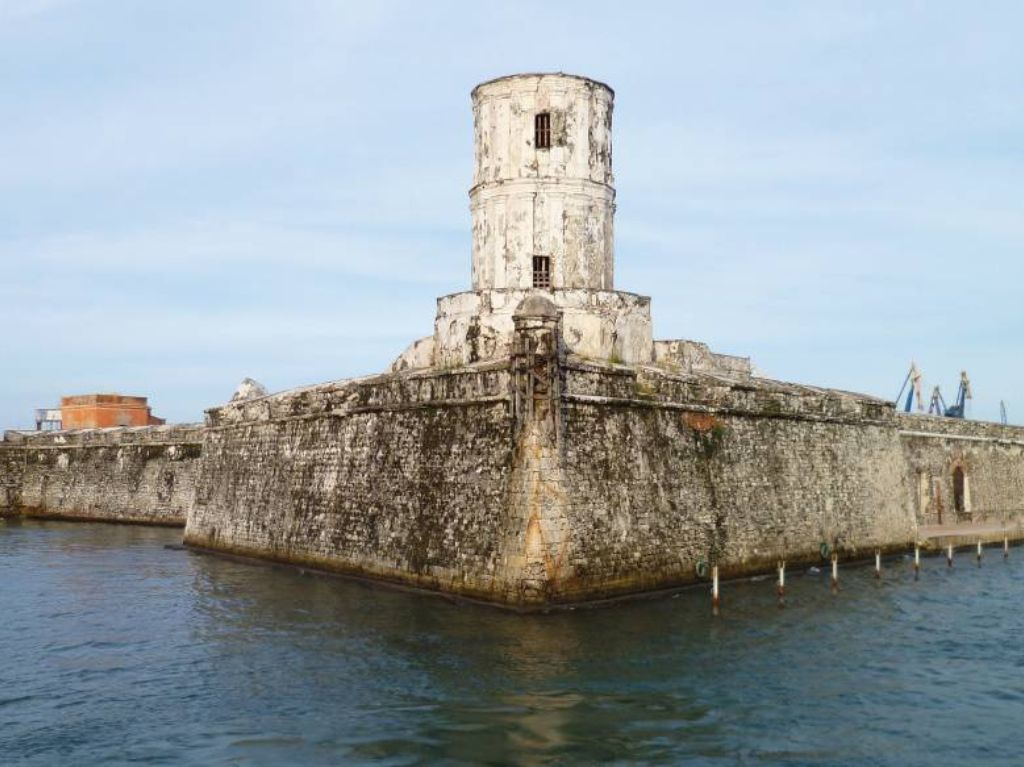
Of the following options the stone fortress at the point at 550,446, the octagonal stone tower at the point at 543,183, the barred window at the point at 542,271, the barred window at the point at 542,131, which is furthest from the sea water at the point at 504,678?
the barred window at the point at 542,131

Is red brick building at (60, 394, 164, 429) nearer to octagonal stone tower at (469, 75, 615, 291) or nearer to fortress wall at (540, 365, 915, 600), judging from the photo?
octagonal stone tower at (469, 75, 615, 291)

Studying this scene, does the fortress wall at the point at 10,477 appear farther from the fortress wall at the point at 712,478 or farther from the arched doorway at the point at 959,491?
the arched doorway at the point at 959,491

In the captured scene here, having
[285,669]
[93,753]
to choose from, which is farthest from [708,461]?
[93,753]

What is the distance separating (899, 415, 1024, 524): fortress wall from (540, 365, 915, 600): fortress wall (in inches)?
169

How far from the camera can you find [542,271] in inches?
1069

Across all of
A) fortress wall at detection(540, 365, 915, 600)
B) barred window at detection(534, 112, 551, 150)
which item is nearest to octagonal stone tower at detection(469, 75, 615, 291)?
barred window at detection(534, 112, 551, 150)

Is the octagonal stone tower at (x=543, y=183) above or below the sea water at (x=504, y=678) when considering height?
above

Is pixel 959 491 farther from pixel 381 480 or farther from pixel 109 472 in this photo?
pixel 109 472

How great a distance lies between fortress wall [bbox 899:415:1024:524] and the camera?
36.1m

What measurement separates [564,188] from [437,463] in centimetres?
911

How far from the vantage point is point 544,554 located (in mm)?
19016

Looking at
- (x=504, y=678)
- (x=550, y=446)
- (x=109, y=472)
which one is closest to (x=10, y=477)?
(x=109, y=472)

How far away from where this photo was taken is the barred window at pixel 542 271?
88.9 ft

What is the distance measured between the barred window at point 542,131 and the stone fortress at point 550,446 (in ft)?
0.14
